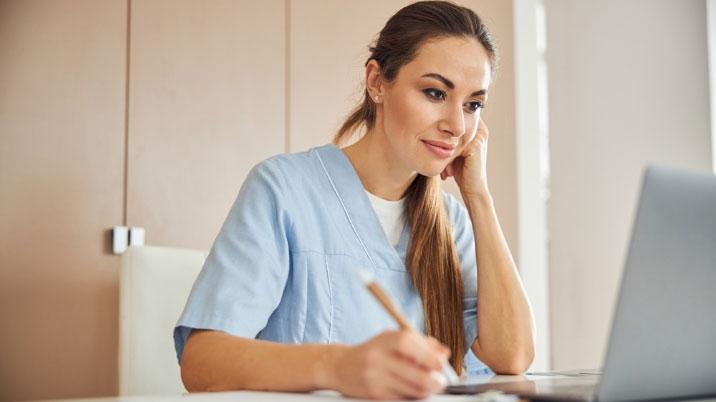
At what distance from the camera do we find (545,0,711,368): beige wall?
8.85 ft

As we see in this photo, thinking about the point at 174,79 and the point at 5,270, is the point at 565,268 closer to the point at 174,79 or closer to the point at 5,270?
the point at 174,79

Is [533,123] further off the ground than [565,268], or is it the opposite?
[533,123]

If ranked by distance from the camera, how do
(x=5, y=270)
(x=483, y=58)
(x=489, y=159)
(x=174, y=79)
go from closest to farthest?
(x=483, y=58) < (x=5, y=270) < (x=174, y=79) < (x=489, y=159)

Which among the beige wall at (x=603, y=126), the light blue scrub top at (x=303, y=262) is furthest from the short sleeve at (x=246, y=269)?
the beige wall at (x=603, y=126)

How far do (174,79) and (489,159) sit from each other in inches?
45.8

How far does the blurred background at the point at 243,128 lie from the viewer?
186 centimetres

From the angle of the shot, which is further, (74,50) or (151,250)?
(74,50)

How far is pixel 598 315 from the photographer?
287 cm

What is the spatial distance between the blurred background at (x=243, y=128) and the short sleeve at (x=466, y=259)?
1.80 feet

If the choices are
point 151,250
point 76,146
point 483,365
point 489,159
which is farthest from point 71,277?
point 489,159

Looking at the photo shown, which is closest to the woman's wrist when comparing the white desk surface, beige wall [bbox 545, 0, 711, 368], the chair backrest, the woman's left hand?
the woman's left hand

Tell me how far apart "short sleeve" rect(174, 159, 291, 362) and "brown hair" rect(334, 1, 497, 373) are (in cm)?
26

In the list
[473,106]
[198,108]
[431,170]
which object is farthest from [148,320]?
[198,108]

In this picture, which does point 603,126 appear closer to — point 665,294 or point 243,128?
point 243,128
